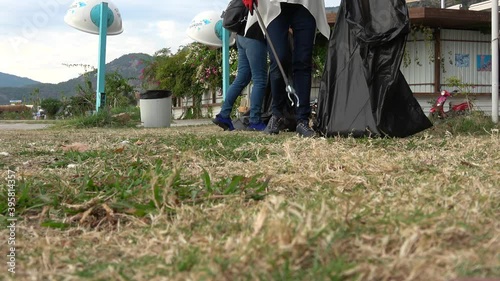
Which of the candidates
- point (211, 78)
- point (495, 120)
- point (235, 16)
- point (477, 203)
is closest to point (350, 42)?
point (235, 16)

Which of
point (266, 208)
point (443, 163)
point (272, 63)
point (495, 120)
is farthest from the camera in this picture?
point (495, 120)

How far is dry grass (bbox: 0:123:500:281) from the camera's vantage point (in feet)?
3.30

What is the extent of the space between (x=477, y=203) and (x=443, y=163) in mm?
1113

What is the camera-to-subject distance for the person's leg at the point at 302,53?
4.48 m

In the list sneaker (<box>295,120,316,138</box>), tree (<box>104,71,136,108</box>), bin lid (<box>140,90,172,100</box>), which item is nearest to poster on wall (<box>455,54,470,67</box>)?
bin lid (<box>140,90,172,100</box>)

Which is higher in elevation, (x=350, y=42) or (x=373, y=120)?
(x=350, y=42)

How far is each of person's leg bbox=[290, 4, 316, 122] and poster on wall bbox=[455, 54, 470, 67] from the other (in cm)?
1033

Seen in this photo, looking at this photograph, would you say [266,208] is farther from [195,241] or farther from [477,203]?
[477,203]

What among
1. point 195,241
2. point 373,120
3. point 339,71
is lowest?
point 195,241

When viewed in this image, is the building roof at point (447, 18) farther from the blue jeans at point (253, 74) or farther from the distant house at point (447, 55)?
the blue jeans at point (253, 74)

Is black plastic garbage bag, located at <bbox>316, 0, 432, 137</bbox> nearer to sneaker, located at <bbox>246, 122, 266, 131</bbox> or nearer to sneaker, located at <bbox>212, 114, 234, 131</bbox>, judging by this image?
sneaker, located at <bbox>246, 122, 266, 131</bbox>

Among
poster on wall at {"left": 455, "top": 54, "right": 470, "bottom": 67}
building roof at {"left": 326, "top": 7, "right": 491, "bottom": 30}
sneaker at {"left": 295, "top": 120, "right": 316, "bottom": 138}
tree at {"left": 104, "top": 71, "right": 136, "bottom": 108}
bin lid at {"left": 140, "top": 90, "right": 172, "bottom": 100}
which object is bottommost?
sneaker at {"left": 295, "top": 120, "right": 316, "bottom": 138}

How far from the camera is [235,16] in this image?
5.72 meters

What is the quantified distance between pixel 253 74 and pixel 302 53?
1.42 metres
